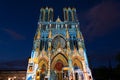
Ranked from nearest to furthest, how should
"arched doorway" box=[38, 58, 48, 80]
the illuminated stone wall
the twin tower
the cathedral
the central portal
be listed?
the cathedral → "arched doorway" box=[38, 58, 48, 80] → the central portal → the illuminated stone wall → the twin tower

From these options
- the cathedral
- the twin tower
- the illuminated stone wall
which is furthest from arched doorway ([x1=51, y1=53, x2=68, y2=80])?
the twin tower

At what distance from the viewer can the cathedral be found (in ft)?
113

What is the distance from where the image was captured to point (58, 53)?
37.2 metres

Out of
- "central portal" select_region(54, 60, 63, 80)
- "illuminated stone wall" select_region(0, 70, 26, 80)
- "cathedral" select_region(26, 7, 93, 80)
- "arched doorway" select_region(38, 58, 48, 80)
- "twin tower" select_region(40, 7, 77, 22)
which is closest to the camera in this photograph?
"cathedral" select_region(26, 7, 93, 80)

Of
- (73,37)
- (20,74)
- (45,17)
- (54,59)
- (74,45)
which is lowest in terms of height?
(20,74)

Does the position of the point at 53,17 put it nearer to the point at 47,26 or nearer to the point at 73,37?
the point at 47,26

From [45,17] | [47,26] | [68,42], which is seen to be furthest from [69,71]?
[45,17]

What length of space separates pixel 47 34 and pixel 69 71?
38.9 feet

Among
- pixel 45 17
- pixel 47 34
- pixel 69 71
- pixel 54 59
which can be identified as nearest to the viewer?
pixel 69 71

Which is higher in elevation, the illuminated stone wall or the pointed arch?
the pointed arch

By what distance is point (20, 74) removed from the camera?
37500mm

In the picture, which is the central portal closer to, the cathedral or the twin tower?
the cathedral

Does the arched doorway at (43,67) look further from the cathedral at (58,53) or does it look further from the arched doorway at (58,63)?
the arched doorway at (58,63)

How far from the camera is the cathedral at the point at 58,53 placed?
34500 mm
